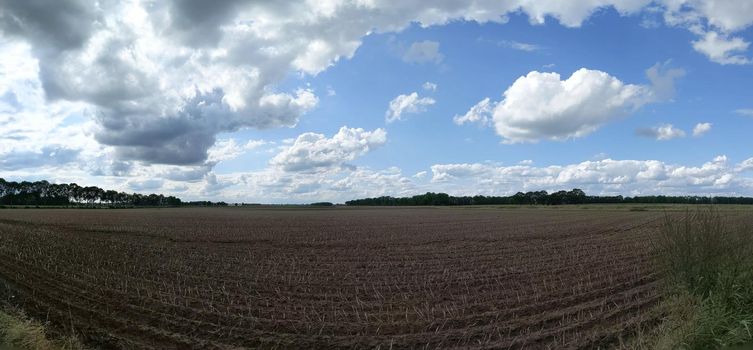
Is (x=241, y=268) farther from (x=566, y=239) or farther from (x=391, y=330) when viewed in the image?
(x=566, y=239)

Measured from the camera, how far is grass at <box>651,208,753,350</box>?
979cm

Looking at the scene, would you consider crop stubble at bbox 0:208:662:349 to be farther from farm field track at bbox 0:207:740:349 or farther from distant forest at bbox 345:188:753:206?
distant forest at bbox 345:188:753:206

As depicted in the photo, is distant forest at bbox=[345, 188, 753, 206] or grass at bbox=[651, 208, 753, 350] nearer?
grass at bbox=[651, 208, 753, 350]

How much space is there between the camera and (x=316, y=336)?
10.7 meters

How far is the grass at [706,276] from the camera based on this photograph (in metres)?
9.79

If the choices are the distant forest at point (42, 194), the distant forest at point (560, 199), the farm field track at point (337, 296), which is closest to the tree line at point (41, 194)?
the distant forest at point (42, 194)

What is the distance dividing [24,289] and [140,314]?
19.1ft

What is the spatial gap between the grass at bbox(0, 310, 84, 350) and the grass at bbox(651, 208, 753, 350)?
11140 mm

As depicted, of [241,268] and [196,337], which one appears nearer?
[196,337]

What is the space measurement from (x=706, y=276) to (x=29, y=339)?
14622 mm

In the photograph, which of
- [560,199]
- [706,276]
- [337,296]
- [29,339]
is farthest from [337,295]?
[560,199]

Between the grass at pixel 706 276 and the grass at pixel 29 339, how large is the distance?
11140 millimetres

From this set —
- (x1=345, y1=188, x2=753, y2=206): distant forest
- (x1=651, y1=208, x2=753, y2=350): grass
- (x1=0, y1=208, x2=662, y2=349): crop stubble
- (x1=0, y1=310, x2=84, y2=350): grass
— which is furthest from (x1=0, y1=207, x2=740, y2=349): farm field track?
(x1=345, y1=188, x2=753, y2=206): distant forest

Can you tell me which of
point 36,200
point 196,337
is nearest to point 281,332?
point 196,337
